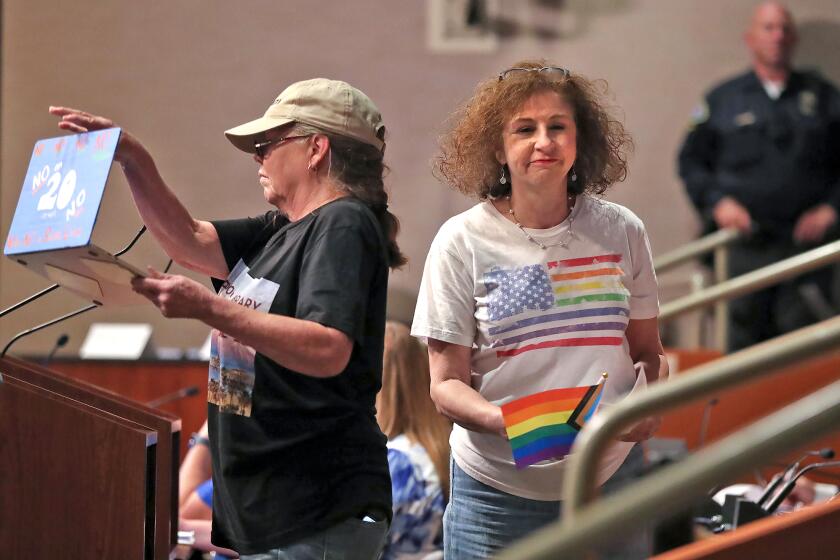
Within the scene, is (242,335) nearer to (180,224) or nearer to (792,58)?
(180,224)

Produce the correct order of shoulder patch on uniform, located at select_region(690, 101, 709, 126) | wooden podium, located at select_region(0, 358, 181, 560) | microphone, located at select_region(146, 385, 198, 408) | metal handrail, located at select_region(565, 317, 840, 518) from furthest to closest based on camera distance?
1. shoulder patch on uniform, located at select_region(690, 101, 709, 126)
2. microphone, located at select_region(146, 385, 198, 408)
3. wooden podium, located at select_region(0, 358, 181, 560)
4. metal handrail, located at select_region(565, 317, 840, 518)

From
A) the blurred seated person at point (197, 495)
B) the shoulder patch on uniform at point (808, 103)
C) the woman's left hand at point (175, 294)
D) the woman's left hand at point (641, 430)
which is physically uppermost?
the shoulder patch on uniform at point (808, 103)

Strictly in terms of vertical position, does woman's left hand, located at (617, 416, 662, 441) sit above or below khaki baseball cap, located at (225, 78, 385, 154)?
below

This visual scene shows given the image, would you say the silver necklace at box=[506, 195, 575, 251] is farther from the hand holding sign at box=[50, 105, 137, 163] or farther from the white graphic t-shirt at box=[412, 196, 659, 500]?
the hand holding sign at box=[50, 105, 137, 163]

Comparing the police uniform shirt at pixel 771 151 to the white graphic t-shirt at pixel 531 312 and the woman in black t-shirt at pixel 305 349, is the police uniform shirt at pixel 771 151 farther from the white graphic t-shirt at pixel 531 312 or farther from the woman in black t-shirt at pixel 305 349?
the woman in black t-shirt at pixel 305 349

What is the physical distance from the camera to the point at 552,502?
2.20 m

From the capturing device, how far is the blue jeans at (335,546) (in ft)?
6.59

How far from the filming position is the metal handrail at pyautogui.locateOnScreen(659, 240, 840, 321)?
10.6 feet

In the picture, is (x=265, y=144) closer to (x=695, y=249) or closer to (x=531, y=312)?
(x=531, y=312)

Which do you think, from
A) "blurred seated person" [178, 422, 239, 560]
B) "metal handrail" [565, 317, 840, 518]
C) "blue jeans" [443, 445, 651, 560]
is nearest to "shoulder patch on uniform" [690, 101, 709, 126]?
"blurred seated person" [178, 422, 239, 560]

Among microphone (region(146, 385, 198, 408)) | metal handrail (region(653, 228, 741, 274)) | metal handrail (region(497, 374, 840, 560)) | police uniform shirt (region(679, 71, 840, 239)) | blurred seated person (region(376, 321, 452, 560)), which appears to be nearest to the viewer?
metal handrail (region(497, 374, 840, 560))

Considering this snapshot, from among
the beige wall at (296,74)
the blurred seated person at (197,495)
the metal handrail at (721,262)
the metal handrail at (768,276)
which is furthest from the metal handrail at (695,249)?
the blurred seated person at (197,495)

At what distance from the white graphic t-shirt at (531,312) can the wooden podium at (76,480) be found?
0.58m

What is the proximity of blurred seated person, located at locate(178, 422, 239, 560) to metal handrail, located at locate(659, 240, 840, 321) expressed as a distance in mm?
1503
